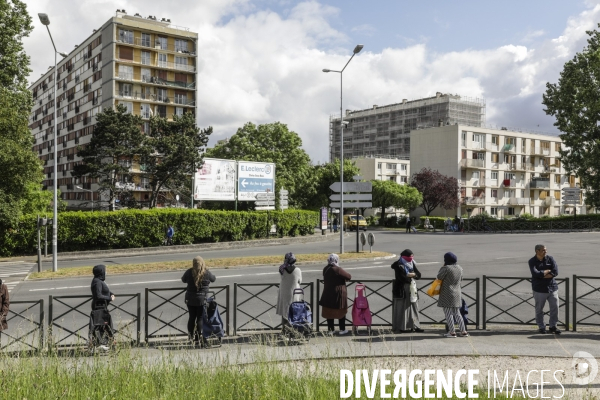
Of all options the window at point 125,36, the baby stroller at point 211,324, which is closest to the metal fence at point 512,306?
the baby stroller at point 211,324

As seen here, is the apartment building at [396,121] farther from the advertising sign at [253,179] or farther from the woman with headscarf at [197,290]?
the woman with headscarf at [197,290]

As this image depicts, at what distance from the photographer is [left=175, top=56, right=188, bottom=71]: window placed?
6325 centimetres

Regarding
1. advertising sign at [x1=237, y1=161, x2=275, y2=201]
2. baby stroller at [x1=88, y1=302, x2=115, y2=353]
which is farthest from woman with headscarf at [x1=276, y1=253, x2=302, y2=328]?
advertising sign at [x1=237, y1=161, x2=275, y2=201]

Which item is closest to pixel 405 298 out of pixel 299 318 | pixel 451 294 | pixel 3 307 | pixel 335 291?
pixel 451 294

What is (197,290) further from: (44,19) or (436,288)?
(44,19)

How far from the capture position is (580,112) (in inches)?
1593

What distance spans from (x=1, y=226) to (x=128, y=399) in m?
25.3

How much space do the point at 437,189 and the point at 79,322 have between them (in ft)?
198

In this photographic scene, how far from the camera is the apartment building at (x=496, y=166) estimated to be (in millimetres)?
73312

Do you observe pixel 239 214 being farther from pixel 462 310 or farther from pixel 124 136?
pixel 462 310

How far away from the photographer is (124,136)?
44.0 meters

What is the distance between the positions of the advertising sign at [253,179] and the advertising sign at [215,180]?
27.4 inches

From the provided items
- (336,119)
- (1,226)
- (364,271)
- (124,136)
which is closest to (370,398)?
(364,271)

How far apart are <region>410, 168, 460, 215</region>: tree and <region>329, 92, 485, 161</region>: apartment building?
103 ft
